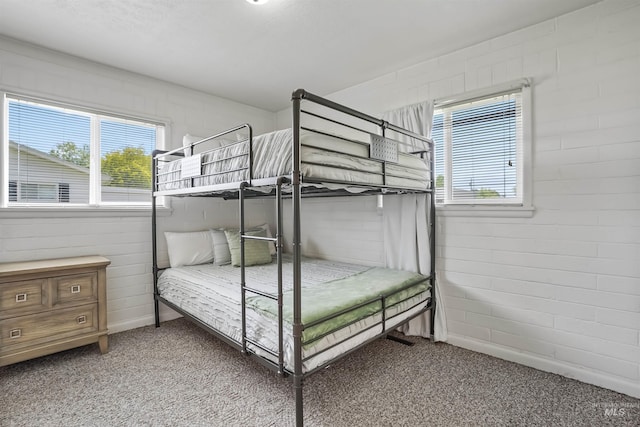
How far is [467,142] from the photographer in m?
2.73

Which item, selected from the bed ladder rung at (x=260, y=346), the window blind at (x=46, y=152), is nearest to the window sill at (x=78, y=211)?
the window blind at (x=46, y=152)

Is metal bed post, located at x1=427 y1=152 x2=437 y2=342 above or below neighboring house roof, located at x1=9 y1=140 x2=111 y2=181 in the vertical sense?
below

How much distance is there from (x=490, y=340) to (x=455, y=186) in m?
1.32

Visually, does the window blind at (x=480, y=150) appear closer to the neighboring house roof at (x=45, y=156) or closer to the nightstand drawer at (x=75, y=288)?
the nightstand drawer at (x=75, y=288)

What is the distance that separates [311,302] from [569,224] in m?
1.90

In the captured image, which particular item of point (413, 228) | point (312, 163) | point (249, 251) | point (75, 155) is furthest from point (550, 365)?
point (75, 155)

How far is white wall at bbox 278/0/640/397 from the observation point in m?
2.01

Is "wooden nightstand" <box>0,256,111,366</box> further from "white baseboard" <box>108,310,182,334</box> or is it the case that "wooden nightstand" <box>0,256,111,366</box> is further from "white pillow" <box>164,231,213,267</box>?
"white pillow" <box>164,231,213,267</box>

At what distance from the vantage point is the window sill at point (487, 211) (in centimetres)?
237

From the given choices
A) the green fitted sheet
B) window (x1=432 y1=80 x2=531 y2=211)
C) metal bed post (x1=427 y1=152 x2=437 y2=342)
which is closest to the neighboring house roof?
the green fitted sheet

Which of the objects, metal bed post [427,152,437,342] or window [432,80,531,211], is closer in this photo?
window [432,80,531,211]

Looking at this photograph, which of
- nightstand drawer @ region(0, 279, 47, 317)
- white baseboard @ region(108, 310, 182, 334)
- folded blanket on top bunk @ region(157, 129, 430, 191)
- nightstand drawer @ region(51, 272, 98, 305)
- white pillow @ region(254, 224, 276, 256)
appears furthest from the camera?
white pillow @ region(254, 224, 276, 256)

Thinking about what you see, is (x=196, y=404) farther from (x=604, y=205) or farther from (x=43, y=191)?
(x=604, y=205)

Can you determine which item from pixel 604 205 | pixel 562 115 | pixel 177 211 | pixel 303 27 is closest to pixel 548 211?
pixel 604 205
